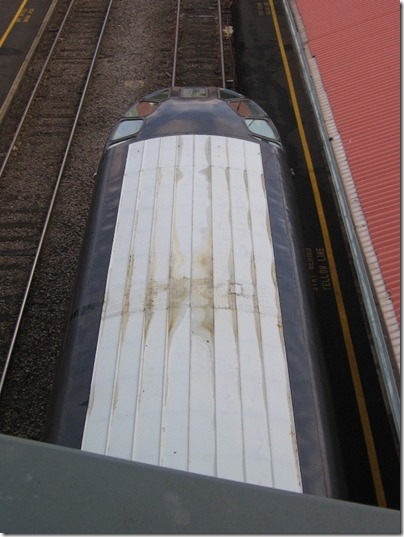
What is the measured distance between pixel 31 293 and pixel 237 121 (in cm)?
515

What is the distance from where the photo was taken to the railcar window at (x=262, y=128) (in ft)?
32.2

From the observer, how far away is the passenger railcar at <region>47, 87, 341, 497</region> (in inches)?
231

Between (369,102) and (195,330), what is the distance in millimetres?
7652

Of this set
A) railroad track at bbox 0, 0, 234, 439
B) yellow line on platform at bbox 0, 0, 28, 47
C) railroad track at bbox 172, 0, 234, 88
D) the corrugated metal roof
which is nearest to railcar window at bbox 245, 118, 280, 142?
the corrugated metal roof

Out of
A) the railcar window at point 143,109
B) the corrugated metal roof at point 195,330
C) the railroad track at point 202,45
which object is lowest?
the corrugated metal roof at point 195,330

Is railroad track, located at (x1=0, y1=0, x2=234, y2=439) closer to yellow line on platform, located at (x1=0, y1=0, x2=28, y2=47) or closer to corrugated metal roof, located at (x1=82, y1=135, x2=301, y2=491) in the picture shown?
yellow line on platform, located at (x1=0, y1=0, x2=28, y2=47)

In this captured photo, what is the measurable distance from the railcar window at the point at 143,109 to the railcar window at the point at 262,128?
1646 millimetres

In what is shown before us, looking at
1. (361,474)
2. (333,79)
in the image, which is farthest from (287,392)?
(333,79)

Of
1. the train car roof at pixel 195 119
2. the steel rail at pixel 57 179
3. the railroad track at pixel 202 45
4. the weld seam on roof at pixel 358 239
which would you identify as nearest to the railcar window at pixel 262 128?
the train car roof at pixel 195 119

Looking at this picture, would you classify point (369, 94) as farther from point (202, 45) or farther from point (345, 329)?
point (202, 45)

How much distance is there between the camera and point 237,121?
989cm

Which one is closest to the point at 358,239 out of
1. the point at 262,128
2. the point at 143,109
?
the point at 262,128

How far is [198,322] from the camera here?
680 centimetres

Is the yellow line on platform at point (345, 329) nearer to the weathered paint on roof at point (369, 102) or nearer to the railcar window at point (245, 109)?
the weathered paint on roof at point (369, 102)
